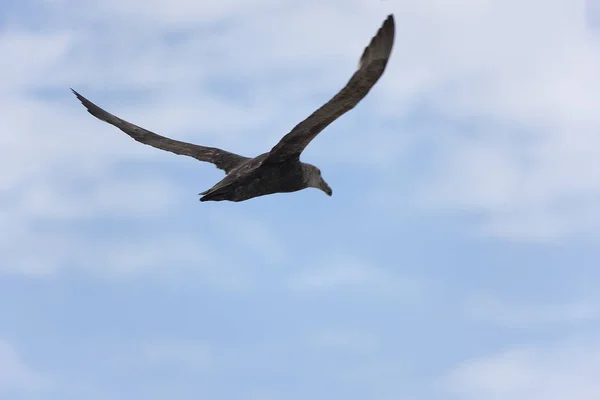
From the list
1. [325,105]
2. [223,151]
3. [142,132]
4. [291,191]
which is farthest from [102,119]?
[325,105]

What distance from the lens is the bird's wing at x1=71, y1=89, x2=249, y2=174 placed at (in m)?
18.0

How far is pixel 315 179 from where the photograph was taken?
17.2 m

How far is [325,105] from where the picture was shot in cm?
1427

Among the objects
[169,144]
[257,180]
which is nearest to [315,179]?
[257,180]

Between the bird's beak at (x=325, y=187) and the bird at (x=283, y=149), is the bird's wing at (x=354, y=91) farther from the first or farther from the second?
the bird's beak at (x=325, y=187)

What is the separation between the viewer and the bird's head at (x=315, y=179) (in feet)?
55.5

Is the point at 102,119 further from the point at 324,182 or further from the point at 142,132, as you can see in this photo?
the point at 324,182

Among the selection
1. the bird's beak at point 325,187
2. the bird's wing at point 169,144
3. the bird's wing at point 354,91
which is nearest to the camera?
the bird's wing at point 354,91

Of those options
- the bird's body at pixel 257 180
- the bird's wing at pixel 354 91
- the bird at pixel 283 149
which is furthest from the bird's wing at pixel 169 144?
the bird's wing at pixel 354 91

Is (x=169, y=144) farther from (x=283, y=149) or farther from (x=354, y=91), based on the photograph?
(x=354, y=91)

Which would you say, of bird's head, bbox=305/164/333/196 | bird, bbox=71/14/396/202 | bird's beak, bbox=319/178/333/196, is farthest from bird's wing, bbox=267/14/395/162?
bird's beak, bbox=319/178/333/196

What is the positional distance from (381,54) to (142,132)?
6702mm

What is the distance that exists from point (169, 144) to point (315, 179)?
321 centimetres

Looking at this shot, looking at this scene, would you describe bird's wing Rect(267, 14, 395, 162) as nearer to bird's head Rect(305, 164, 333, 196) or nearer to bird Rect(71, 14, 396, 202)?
bird Rect(71, 14, 396, 202)
